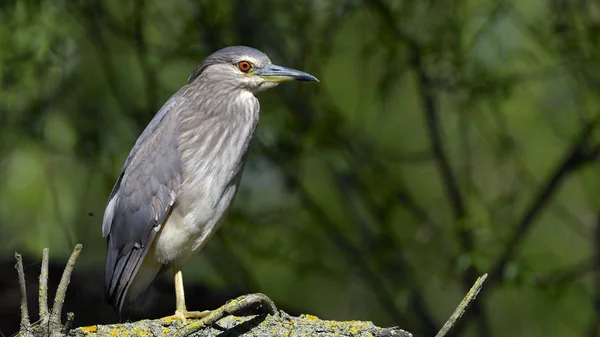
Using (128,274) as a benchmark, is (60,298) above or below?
above

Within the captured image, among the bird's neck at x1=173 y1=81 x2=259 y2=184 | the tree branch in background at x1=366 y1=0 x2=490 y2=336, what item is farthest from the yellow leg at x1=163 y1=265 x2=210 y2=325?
the tree branch in background at x1=366 y1=0 x2=490 y2=336

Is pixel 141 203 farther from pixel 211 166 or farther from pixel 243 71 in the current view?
pixel 243 71

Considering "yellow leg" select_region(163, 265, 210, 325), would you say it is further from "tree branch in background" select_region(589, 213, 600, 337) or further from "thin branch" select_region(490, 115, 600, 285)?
"tree branch in background" select_region(589, 213, 600, 337)

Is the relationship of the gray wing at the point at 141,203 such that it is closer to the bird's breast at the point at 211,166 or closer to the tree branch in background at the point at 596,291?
the bird's breast at the point at 211,166

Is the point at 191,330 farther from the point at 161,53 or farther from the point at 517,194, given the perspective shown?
the point at 517,194

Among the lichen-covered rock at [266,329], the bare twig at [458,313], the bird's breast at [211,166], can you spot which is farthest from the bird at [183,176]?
the bare twig at [458,313]

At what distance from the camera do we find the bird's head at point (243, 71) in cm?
438

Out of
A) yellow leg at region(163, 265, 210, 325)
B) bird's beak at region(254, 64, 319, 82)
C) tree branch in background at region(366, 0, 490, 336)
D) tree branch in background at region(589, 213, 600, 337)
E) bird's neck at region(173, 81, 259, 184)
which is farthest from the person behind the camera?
tree branch in background at region(589, 213, 600, 337)

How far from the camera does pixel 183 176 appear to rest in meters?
4.09

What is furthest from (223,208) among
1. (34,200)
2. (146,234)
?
(34,200)

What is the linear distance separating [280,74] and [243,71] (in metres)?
0.20

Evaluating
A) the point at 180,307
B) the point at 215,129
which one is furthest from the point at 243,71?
the point at 180,307

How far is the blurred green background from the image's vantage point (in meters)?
5.62

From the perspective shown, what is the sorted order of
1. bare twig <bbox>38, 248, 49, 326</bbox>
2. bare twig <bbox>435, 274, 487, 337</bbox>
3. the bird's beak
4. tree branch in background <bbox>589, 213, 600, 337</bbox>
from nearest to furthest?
bare twig <bbox>38, 248, 49, 326</bbox> < bare twig <bbox>435, 274, 487, 337</bbox> < the bird's beak < tree branch in background <bbox>589, 213, 600, 337</bbox>
